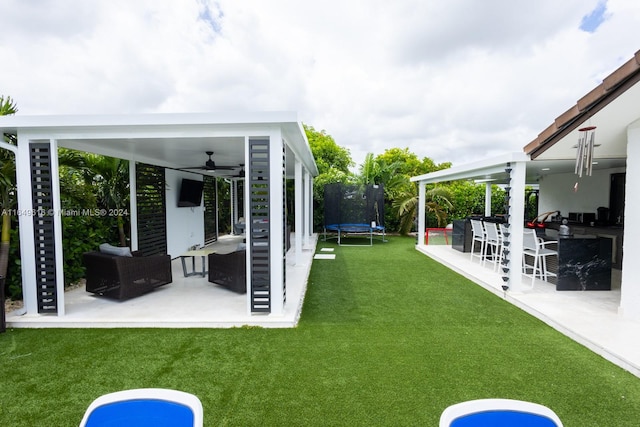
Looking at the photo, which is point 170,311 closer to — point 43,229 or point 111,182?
point 43,229

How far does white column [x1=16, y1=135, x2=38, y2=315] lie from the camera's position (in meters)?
4.87

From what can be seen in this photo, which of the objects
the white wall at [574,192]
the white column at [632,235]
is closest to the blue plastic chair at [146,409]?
the white column at [632,235]

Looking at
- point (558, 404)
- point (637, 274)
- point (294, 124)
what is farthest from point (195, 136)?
point (637, 274)

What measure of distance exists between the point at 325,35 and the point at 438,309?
909cm

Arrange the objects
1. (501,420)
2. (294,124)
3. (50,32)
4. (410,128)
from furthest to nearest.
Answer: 1. (410,128)
2. (50,32)
3. (294,124)
4. (501,420)

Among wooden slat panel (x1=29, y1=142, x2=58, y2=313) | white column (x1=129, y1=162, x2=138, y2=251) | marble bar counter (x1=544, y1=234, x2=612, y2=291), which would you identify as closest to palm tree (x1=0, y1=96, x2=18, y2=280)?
wooden slat panel (x1=29, y1=142, x2=58, y2=313)

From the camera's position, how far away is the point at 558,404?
3.01 meters

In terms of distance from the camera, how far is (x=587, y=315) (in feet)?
16.3

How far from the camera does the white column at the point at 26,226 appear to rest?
4.87 metres

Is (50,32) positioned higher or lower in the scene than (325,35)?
lower

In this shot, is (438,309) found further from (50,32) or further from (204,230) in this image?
(50,32)

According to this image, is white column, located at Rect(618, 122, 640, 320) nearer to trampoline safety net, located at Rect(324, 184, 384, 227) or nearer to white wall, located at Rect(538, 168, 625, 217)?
white wall, located at Rect(538, 168, 625, 217)

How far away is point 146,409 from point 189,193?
9646 millimetres

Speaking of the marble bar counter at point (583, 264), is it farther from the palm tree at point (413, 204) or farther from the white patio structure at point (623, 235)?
the palm tree at point (413, 204)
